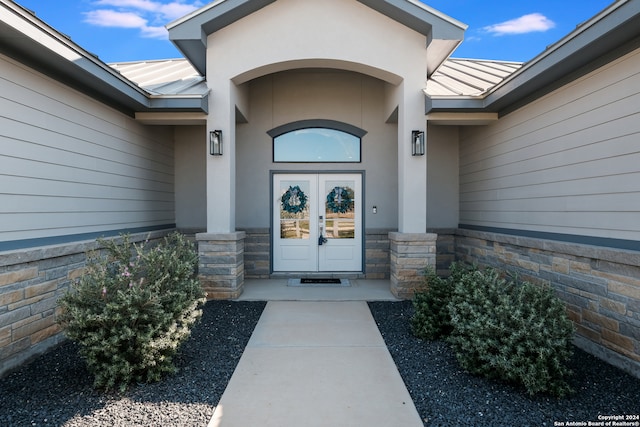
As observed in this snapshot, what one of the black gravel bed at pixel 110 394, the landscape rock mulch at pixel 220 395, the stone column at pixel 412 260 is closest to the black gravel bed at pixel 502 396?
the landscape rock mulch at pixel 220 395

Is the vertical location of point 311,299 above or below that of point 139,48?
below

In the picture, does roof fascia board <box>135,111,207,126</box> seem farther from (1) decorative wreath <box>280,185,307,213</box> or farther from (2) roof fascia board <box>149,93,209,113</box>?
(1) decorative wreath <box>280,185,307,213</box>

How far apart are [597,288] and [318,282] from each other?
4.54m

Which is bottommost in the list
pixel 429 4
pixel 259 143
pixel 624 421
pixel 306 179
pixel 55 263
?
pixel 624 421

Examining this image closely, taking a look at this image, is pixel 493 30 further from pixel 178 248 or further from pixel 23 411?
pixel 23 411

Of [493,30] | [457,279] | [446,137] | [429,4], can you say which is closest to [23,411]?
[457,279]

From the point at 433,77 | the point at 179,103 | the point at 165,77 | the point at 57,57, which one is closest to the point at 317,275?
the point at 179,103

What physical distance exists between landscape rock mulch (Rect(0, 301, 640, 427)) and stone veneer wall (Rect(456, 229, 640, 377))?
0.69 ft

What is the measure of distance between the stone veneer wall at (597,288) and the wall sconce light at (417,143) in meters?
2.03

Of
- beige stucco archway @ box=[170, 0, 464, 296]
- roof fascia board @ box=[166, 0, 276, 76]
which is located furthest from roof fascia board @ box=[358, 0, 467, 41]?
roof fascia board @ box=[166, 0, 276, 76]

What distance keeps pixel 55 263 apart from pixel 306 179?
464cm

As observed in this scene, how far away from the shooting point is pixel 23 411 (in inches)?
110

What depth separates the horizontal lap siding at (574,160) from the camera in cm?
356

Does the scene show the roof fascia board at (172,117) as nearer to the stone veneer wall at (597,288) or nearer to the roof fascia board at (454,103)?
the roof fascia board at (454,103)
